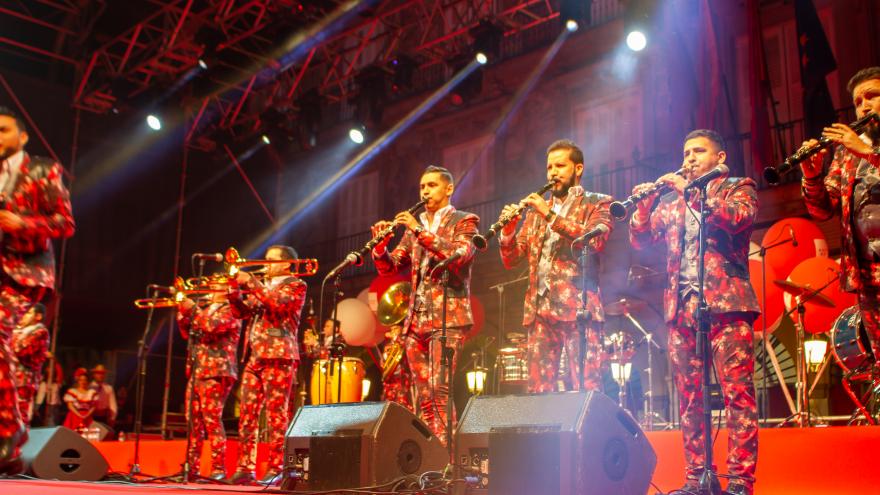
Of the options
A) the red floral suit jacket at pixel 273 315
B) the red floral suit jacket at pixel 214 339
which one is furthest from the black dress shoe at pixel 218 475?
the red floral suit jacket at pixel 273 315

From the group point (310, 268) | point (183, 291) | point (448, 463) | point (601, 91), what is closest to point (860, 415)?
point (448, 463)

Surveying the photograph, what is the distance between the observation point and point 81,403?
39.8 ft

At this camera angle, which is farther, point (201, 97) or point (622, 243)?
point (201, 97)

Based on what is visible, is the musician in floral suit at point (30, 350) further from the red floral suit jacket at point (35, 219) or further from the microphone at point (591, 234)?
the microphone at point (591, 234)

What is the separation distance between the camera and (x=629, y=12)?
38.5 feet

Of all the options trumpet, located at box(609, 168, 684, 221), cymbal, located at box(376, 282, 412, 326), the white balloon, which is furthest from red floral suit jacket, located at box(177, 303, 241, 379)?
the white balloon

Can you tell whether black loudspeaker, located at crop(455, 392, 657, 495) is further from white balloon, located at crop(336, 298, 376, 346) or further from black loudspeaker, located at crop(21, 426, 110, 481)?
white balloon, located at crop(336, 298, 376, 346)

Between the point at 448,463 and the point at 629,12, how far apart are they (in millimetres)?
8680

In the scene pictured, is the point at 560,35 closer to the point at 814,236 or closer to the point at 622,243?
the point at 622,243

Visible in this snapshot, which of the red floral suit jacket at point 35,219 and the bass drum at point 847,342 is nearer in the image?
the red floral suit jacket at point 35,219

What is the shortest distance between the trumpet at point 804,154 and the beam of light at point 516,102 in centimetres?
1207

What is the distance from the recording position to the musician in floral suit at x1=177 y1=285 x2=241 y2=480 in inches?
270

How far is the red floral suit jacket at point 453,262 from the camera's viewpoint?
A: 16.9ft

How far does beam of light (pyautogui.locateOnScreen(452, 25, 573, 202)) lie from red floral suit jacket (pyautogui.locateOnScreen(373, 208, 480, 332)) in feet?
35.3
